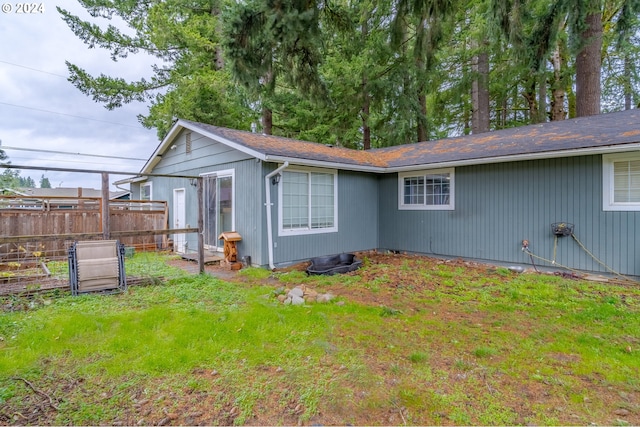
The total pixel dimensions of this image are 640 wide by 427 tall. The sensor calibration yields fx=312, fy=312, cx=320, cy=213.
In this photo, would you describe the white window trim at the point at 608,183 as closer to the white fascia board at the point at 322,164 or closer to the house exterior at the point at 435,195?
the house exterior at the point at 435,195

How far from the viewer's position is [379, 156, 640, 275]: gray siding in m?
5.65

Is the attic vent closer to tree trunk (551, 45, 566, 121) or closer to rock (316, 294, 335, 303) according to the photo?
rock (316, 294, 335, 303)

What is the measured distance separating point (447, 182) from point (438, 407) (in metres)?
6.45

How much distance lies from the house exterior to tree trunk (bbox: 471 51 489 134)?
4.76 metres

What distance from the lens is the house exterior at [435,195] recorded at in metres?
5.67

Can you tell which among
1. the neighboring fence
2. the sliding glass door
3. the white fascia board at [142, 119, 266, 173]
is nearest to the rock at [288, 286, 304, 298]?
the neighboring fence

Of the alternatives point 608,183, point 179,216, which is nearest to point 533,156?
point 608,183

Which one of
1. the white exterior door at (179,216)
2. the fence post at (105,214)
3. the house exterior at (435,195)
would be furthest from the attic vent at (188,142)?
the fence post at (105,214)

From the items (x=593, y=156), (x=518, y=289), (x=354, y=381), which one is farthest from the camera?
(x=593, y=156)

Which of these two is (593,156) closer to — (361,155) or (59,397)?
(361,155)

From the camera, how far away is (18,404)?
219 cm

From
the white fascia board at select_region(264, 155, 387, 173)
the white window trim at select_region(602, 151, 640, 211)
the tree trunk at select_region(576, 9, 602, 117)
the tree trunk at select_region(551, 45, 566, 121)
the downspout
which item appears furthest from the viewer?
the tree trunk at select_region(551, 45, 566, 121)

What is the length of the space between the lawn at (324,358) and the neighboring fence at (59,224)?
204cm

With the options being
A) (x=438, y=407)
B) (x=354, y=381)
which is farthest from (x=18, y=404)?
(x=438, y=407)
